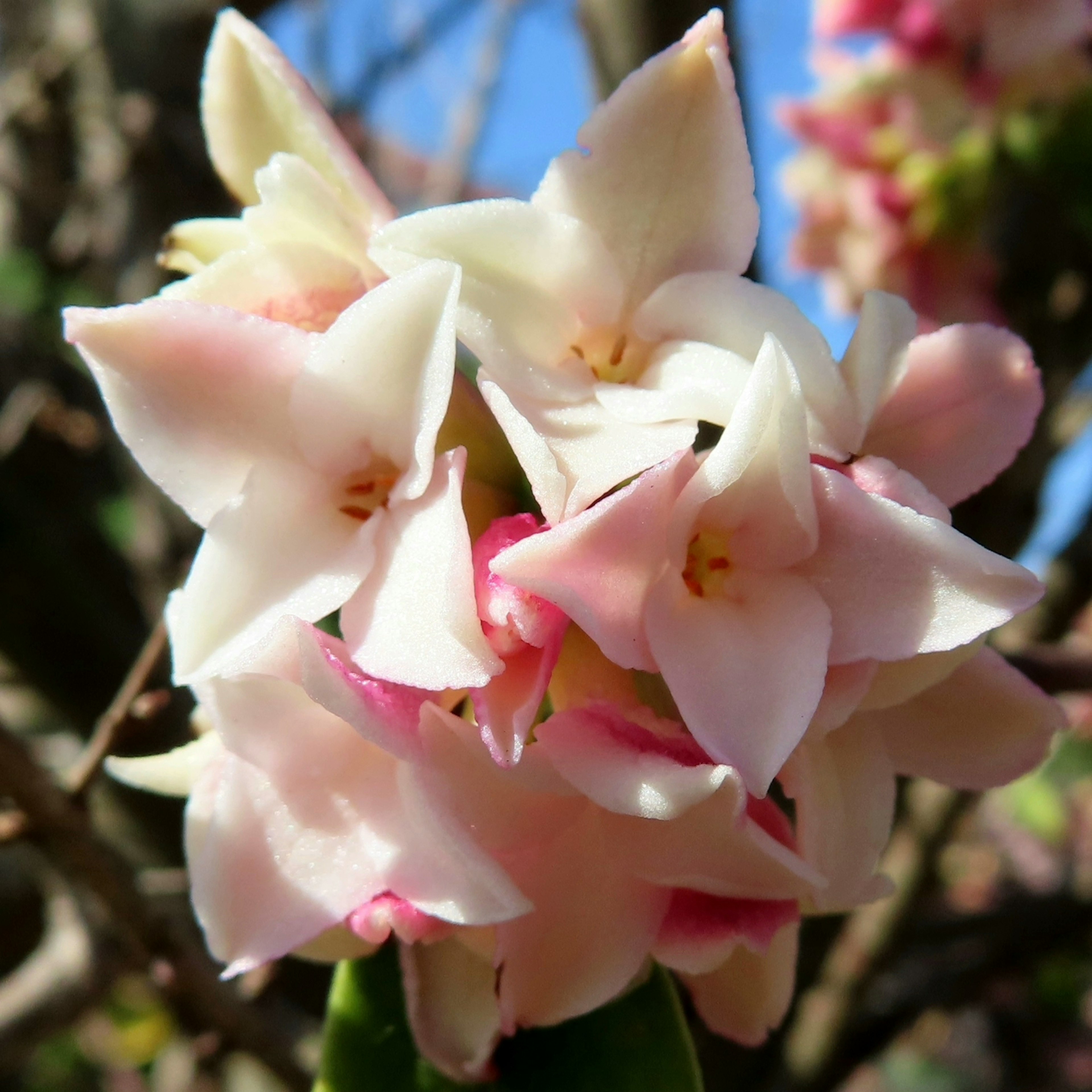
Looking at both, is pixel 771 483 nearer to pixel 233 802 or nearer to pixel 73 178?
pixel 233 802

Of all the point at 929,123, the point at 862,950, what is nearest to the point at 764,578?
the point at 862,950

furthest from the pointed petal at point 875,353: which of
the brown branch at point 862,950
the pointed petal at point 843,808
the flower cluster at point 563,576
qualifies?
the brown branch at point 862,950

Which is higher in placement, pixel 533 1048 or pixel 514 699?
pixel 514 699

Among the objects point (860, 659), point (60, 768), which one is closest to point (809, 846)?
point (860, 659)

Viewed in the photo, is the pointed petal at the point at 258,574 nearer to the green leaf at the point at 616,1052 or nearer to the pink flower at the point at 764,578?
the pink flower at the point at 764,578

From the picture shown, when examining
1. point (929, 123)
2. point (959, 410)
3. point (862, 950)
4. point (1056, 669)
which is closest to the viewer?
point (959, 410)

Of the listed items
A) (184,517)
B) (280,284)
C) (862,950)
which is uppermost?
(280,284)

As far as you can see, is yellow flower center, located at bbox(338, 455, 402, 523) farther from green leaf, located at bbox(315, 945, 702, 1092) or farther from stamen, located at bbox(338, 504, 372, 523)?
green leaf, located at bbox(315, 945, 702, 1092)

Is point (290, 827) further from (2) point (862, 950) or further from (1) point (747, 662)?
(2) point (862, 950)
